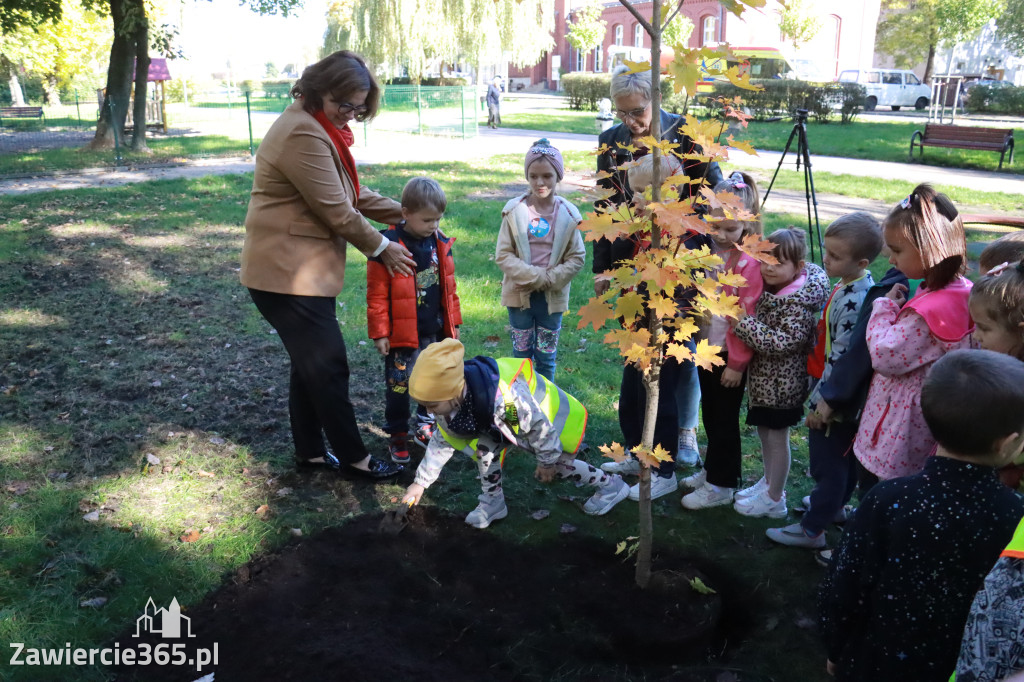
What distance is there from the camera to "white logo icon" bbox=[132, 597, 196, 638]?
3.05 m

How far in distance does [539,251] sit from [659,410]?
3.98ft

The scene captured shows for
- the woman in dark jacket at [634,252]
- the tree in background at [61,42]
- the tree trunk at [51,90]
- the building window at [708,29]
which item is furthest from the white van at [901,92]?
the tree trunk at [51,90]

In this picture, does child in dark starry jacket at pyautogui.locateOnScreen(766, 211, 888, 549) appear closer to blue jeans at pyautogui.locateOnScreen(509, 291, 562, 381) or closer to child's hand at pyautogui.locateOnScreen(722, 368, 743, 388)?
child's hand at pyautogui.locateOnScreen(722, 368, 743, 388)

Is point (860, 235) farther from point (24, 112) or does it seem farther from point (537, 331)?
point (24, 112)

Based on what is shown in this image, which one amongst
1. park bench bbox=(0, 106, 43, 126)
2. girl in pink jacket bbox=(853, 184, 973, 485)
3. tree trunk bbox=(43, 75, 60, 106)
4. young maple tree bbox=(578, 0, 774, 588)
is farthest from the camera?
tree trunk bbox=(43, 75, 60, 106)

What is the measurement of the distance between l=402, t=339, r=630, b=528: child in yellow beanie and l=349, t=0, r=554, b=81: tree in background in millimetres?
29524

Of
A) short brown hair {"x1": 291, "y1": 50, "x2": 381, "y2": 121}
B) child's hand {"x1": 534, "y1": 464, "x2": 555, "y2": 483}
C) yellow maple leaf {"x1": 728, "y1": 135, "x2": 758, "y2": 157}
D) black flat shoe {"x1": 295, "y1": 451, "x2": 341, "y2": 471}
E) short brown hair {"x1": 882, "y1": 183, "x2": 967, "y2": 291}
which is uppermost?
short brown hair {"x1": 291, "y1": 50, "x2": 381, "y2": 121}

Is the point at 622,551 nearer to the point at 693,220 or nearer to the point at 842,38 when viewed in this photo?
the point at 693,220

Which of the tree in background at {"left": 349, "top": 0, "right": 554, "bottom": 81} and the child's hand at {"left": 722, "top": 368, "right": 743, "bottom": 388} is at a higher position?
the tree in background at {"left": 349, "top": 0, "right": 554, "bottom": 81}

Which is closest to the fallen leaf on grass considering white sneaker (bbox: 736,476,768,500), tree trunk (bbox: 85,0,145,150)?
white sneaker (bbox: 736,476,768,500)

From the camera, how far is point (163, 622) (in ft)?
10.1

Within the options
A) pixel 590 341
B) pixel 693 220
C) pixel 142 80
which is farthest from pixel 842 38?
pixel 693 220

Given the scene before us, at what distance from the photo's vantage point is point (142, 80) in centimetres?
1897

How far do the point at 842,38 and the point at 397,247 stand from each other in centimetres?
5271
